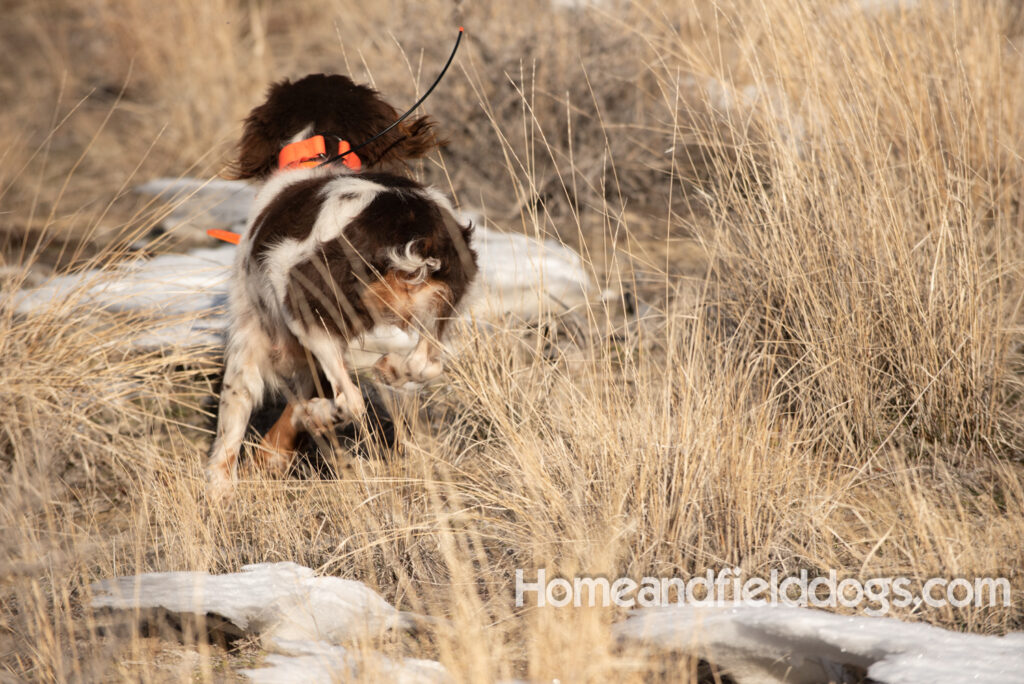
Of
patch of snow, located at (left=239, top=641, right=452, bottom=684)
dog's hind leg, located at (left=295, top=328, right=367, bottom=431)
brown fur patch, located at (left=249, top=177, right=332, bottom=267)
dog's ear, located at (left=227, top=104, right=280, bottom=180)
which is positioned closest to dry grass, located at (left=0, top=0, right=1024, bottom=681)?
patch of snow, located at (left=239, top=641, right=452, bottom=684)

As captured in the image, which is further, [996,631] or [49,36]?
[49,36]

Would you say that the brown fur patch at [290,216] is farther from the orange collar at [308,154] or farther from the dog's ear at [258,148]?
the dog's ear at [258,148]

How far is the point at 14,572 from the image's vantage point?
2363 millimetres

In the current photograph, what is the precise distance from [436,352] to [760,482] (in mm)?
1047

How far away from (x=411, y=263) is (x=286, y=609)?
1013 mm

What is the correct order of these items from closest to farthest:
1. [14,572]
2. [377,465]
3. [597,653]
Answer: [597,653], [14,572], [377,465]

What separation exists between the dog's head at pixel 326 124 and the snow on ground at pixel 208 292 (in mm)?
245

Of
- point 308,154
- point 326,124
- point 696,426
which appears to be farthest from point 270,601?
point 326,124

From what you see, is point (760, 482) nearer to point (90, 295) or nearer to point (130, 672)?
point (130, 672)

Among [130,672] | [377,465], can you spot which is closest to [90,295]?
[377,465]

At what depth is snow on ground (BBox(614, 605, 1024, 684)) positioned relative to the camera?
2.03m

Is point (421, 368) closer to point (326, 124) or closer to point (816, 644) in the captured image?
point (326, 124)

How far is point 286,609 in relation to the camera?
2443 mm

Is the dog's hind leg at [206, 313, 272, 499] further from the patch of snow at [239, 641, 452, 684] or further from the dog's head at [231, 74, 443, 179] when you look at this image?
the patch of snow at [239, 641, 452, 684]
